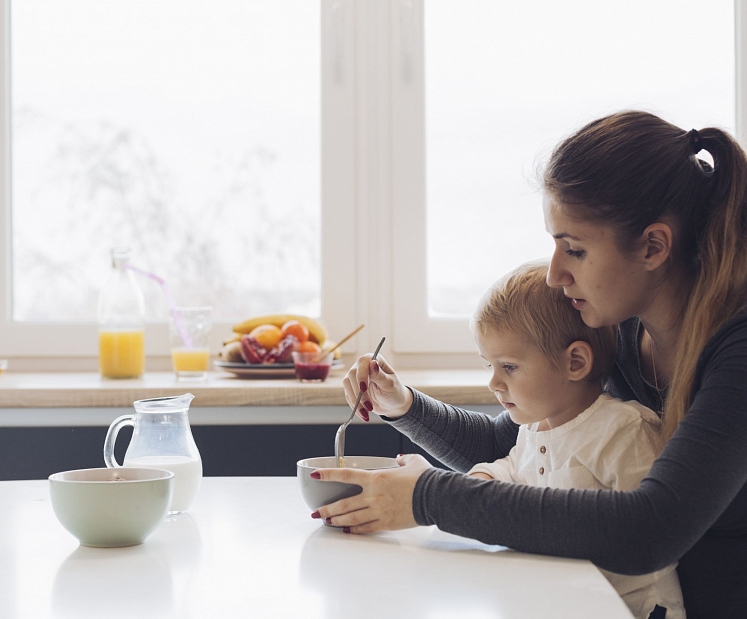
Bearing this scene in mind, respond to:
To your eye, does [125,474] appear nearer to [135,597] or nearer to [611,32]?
[135,597]

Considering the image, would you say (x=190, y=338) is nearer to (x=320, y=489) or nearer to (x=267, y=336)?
(x=267, y=336)

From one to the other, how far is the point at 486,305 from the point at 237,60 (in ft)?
4.94

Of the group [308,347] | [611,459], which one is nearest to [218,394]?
[308,347]

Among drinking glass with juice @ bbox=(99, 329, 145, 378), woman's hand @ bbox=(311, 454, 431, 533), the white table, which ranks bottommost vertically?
the white table

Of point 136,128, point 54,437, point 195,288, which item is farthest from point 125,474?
point 136,128

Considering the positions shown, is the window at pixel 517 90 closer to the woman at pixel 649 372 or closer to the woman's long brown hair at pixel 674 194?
the woman at pixel 649 372

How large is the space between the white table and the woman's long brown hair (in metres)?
0.35

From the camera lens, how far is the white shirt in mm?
1034

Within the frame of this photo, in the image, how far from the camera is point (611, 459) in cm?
109

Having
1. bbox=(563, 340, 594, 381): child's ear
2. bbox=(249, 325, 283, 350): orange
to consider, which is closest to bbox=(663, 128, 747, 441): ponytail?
bbox=(563, 340, 594, 381): child's ear

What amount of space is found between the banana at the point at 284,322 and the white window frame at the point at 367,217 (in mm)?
181

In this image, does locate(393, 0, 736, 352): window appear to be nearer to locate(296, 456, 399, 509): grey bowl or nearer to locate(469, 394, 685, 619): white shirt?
locate(469, 394, 685, 619): white shirt

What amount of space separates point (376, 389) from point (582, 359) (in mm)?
304

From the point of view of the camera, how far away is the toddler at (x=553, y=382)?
111cm
